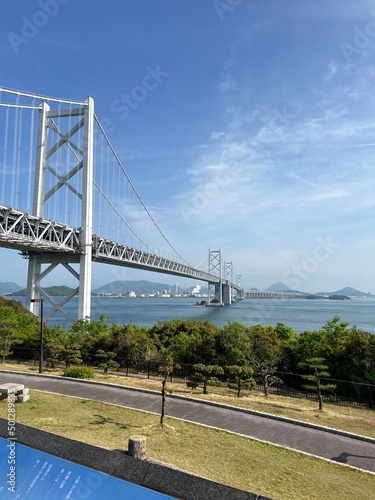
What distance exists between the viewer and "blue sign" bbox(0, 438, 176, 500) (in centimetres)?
459

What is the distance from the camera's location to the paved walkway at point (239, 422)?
8.14 meters

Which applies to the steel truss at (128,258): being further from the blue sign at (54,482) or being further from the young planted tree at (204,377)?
the blue sign at (54,482)

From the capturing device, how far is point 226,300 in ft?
336

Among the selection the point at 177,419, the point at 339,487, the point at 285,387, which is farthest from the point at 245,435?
the point at 285,387

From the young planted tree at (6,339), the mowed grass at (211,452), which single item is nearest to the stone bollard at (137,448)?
the mowed grass at (211,452)

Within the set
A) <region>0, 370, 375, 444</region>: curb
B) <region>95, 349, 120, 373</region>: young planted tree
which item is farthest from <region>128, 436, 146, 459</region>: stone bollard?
<region>95, 349, 120, 373</region>: young planted tree

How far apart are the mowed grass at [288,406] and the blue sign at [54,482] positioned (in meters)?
6.84

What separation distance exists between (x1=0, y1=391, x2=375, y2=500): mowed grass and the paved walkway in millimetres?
576

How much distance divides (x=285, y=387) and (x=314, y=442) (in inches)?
324

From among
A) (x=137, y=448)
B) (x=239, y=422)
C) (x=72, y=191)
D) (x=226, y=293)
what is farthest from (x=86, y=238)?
(x=226, y=293)

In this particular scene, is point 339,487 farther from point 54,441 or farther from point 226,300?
point 226,300

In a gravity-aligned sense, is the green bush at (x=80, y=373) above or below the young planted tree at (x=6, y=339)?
below

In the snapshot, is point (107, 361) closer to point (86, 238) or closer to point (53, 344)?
Answer: point (53, 344)

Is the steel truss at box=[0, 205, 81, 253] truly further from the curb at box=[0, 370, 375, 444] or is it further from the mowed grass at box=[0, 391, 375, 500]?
the mowed grass at box=[0, 391, 375, 500]
